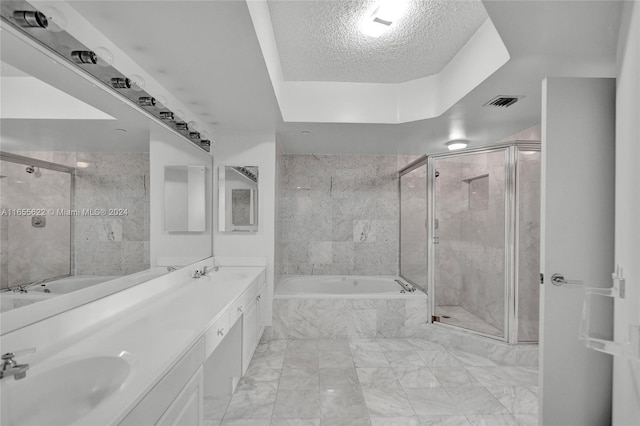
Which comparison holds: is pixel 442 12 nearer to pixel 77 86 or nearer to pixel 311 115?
pixel 311 115

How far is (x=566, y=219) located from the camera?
180 centimetres

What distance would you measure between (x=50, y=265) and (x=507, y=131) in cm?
367

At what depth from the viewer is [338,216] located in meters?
4.31

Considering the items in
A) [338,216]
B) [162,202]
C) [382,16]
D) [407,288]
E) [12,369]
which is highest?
[382,16]

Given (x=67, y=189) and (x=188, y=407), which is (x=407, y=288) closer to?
(x=188, y=407)

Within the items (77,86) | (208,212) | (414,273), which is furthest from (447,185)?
Result: (77,86)

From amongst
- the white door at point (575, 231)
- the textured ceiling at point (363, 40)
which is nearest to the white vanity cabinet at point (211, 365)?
the textured ceiling at point (363, 40)

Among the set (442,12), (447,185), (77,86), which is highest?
(442,12)

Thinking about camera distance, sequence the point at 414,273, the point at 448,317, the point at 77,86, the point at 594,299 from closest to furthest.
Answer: the point at 77,86 < the point at 594,299 < the point at 448,317 < the point at 414,273

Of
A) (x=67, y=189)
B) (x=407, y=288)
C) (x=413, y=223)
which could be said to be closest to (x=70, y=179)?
(x=67, y=189)

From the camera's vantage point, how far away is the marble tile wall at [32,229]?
109cm

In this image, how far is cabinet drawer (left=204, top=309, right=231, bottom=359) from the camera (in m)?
1.51

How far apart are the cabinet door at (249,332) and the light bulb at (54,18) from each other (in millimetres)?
1860

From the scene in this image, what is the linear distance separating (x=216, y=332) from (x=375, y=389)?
1.39 metres
